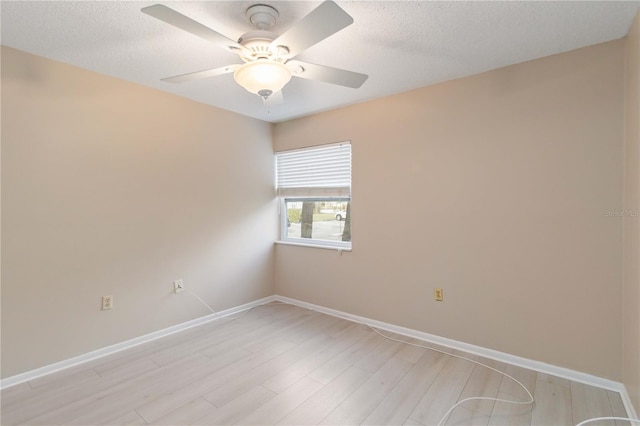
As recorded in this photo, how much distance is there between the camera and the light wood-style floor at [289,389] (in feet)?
6.02

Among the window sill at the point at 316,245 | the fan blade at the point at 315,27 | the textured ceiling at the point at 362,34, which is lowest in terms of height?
the window sill at the point at 316,245

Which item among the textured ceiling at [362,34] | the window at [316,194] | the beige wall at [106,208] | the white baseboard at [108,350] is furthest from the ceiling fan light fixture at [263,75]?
the white baseboard at [108,350]

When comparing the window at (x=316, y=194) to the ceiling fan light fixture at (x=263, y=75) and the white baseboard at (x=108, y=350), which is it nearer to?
the white baseboard at (x=108, y=350)

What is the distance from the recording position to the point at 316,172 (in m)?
3.71

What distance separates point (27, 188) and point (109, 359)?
4.69ft

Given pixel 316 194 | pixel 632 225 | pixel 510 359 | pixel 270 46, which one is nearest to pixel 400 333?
pixel 510 359

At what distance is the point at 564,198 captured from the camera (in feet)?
7.24

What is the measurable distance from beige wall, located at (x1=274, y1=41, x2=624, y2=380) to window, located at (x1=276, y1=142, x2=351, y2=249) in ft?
0.66

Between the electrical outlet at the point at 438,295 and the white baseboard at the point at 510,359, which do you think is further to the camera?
the electrical outlet at the point at 438,295

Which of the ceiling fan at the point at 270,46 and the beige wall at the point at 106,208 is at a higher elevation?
the ceiling fan at the point at 270,46

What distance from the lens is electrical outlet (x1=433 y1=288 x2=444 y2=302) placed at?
2.76 m

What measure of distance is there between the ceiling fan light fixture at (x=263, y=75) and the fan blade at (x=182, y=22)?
0.41 feet

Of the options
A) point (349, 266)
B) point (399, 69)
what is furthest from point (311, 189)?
point (399, 69)

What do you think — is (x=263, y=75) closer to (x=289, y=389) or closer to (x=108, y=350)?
(x=289, y=389)
